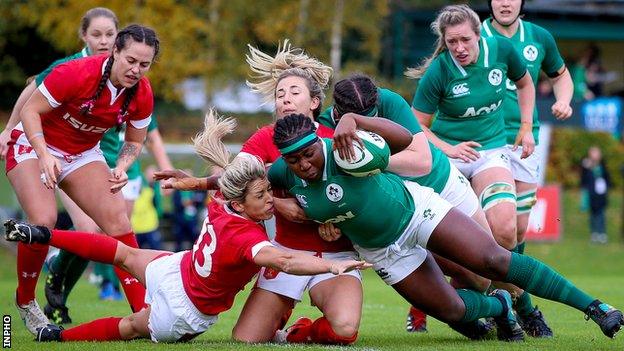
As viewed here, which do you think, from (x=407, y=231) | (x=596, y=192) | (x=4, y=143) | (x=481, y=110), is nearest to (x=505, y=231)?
(x=481, y=110)

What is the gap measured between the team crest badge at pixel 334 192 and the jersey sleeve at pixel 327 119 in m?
0.69

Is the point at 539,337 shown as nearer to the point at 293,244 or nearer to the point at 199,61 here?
the point at 293,244

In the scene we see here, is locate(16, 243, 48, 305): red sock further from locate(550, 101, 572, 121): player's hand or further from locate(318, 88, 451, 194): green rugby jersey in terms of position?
locate(550, 101, 572, 121): player's hand

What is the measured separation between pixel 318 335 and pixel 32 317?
6.41 ft

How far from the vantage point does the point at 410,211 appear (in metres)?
6.54

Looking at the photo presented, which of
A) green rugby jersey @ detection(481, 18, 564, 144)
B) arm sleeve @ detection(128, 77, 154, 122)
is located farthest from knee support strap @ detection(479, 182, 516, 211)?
arm sleeve @ detection(128, 77, 154, 122)

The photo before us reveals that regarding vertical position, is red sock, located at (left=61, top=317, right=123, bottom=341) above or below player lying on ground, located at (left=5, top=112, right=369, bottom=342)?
below

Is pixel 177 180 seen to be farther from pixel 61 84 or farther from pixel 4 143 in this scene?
pixel 4 143

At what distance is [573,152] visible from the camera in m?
23.8

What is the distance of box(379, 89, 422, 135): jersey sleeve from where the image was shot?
6759mm

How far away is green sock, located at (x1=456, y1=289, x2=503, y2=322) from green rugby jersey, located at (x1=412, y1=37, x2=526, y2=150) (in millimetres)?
1440

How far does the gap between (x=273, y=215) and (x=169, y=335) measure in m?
0.95

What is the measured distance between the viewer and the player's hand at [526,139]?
8016mm

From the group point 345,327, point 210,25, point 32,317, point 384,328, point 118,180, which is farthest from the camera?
point 210,25
